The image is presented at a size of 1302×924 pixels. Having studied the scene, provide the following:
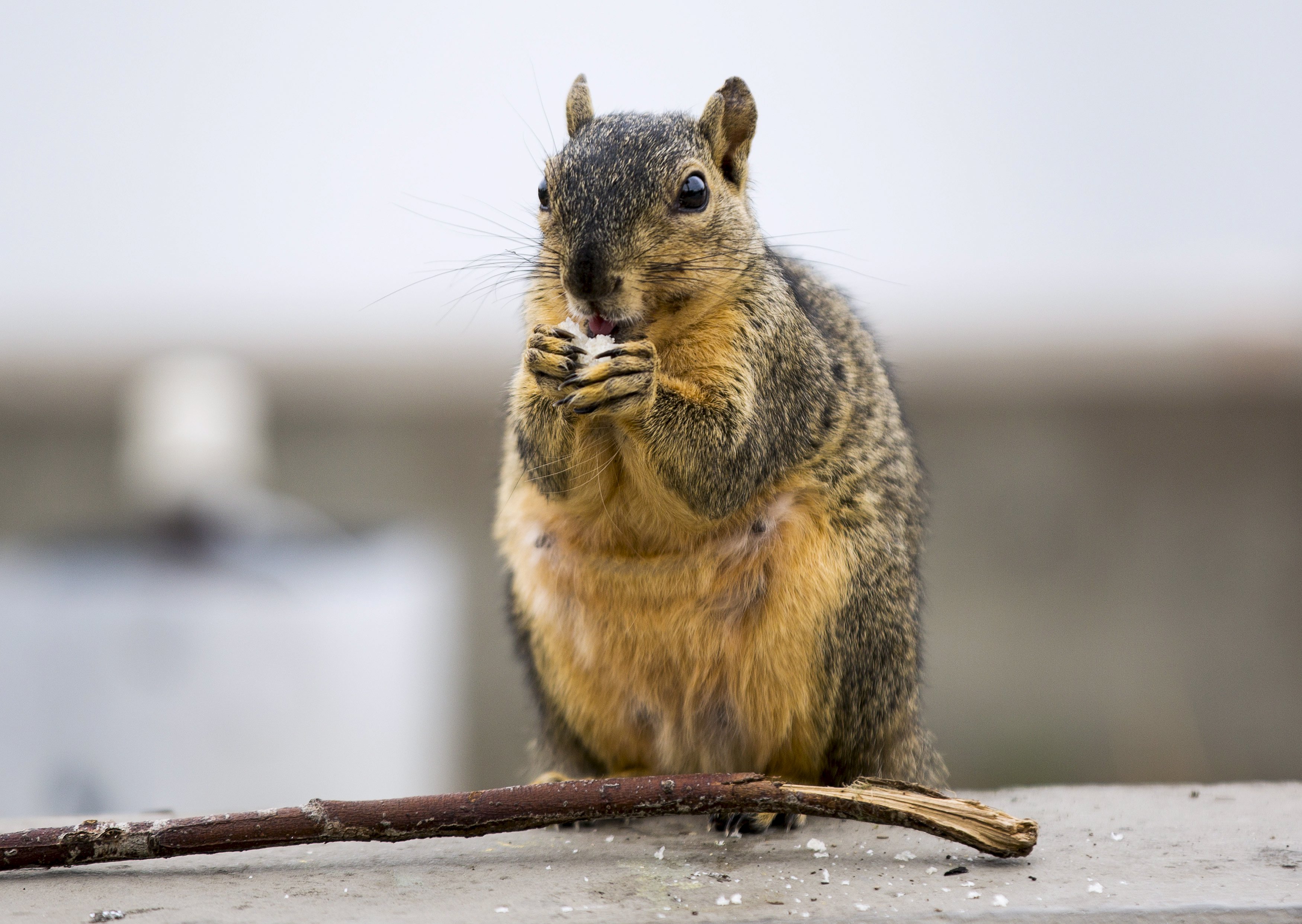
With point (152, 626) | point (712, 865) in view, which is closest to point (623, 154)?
point (712, 865)

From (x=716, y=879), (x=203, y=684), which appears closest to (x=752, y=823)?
(x=716, y=879)

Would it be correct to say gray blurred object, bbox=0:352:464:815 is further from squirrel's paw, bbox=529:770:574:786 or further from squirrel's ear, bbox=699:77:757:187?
squirrel's ear, bbox=699:77:757:187

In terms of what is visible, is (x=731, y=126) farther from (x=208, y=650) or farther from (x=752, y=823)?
(x=208, y=650)

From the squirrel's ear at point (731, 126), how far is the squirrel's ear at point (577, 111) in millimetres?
197

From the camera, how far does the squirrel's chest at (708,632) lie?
1.66m

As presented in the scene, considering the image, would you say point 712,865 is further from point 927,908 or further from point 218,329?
point 218,329

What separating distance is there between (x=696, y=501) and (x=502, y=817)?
475 mm

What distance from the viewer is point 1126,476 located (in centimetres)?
420

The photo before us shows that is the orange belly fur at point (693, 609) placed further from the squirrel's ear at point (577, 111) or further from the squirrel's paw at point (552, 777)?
the squirrel's ear at point (577, 111)

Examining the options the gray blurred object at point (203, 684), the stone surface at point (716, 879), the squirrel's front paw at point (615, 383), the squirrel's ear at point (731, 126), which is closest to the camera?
the stone surface at point (716, 879)

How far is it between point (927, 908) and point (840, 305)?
110cm

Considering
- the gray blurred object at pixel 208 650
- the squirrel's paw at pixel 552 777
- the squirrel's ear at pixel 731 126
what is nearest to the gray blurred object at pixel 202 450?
the gray blurred object at pixel 208 650

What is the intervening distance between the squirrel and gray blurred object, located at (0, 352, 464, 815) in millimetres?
1780

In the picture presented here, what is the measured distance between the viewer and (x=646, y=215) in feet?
5.40
